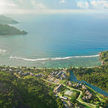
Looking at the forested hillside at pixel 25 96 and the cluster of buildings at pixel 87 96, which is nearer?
the forested hillside at pixel 25 96

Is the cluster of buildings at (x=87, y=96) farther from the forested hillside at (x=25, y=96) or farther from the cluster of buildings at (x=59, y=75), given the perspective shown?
the cluster of buildings at (x=59, y=75)

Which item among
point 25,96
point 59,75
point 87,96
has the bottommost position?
point 87,96

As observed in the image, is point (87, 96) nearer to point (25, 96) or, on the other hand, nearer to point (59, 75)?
point (59, 75)

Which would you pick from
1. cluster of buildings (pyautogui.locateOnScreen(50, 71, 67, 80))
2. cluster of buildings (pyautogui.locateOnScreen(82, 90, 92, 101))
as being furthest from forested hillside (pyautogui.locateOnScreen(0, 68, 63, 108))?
cluster of buildings (pyautogui.locateOnScreen(50, 71, 67, 80))

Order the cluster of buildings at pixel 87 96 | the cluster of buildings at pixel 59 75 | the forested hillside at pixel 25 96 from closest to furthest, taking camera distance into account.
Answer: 1. the forested hillside at pixel 25 96
2. the cluster of buildings at pixel 87 96
3. the cluster of buildings at pixel 59 75

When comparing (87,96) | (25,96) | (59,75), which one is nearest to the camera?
(25,96)

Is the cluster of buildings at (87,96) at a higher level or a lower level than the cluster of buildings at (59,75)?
lower

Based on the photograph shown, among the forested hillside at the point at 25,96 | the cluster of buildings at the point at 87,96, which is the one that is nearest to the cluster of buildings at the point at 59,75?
the forested hillside at the point at 25,96

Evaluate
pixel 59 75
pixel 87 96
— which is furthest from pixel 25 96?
pixel 59 75

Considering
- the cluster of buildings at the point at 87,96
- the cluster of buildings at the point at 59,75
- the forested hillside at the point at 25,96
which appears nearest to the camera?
the forested hillside at the point at 25,96

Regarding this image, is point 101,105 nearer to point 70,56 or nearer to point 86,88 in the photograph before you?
point 86,88

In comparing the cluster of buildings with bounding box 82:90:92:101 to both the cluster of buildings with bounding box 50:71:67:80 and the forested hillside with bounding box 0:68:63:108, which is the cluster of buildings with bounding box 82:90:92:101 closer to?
the forested hillside with bounding box 0:68:63:108
